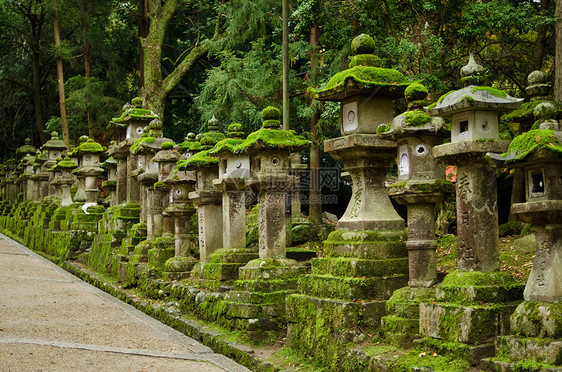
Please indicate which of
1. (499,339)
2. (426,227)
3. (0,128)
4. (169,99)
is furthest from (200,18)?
(499,339)

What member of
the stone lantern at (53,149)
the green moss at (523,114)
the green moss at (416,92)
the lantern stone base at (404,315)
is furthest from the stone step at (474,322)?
the stone lantern at (53,149)

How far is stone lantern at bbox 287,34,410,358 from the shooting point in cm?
693

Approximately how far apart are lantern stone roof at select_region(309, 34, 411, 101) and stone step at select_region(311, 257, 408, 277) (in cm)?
194

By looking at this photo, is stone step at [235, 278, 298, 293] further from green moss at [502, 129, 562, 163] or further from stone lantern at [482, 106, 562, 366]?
green moss at [502, 129, 562, 163]

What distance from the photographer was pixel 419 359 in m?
5.68

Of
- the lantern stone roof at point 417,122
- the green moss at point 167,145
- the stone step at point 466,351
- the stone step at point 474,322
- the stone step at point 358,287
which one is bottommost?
the stone step at point 466,351

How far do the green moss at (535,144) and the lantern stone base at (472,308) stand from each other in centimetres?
117

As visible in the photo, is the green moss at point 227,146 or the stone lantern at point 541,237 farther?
the green moss at point 227,146

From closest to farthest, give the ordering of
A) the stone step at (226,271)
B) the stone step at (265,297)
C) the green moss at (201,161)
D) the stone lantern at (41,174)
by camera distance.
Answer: the stone step at (265,297), the stone step at (226,271), the green moss at (201,161), the stone lantern at (41,174)

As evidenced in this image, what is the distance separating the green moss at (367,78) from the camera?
23.6 feet

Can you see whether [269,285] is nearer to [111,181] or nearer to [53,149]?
[111,181]

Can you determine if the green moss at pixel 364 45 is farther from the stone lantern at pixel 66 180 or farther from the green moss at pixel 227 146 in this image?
the stone lantern at pixel 66 180

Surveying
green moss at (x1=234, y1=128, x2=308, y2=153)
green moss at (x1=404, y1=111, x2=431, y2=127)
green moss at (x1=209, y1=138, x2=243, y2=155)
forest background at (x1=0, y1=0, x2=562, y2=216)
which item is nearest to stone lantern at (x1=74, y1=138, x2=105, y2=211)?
forest background at (x1=0, y1=0, x2=562, y2=216)

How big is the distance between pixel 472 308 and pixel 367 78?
3.01 meters
